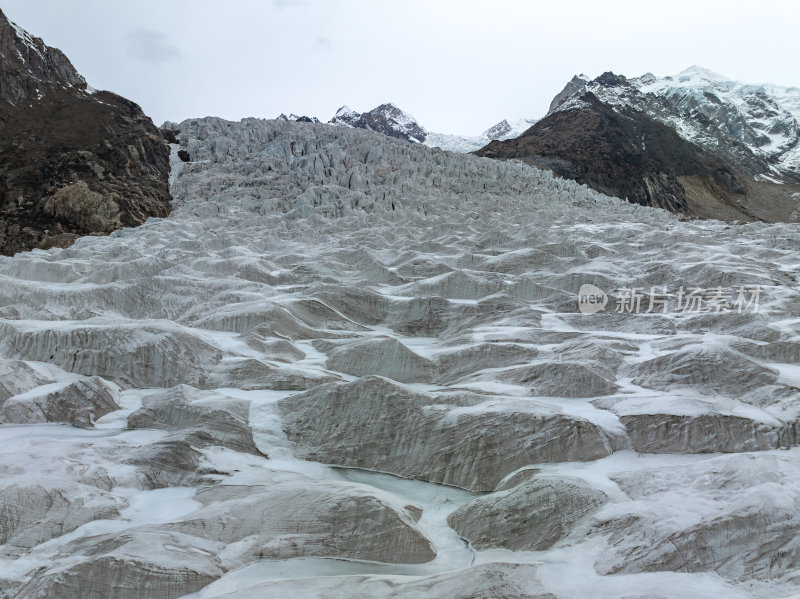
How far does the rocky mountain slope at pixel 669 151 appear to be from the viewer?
2303 inches

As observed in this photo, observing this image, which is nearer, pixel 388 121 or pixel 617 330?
pixel 617 330

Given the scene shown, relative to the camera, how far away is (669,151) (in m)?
71.0

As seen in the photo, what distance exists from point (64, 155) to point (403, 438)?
2737 centimetres

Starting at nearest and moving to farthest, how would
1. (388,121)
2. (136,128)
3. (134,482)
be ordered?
(134,482) → (136,128) → (388,121)

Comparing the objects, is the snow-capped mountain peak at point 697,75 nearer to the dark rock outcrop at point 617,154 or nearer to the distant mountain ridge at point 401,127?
the distant mountain ridge at point 401,127

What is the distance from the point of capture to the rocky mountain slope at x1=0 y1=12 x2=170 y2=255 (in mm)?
22625

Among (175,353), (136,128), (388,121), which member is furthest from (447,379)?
(388,121)

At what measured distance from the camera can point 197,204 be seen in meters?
26.0

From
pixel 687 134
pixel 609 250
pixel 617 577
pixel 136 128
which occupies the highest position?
pixel 687 134

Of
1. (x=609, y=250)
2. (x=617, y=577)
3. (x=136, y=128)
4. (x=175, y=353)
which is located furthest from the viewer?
(x=136, y=128)

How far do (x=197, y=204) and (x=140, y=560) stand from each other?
79.8 feet

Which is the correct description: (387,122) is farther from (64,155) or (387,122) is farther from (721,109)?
(64,155)

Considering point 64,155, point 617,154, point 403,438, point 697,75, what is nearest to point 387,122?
point 617,154

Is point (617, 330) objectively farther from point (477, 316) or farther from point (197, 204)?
point (197, 204)
